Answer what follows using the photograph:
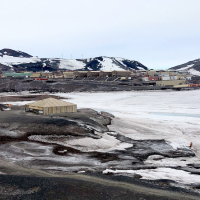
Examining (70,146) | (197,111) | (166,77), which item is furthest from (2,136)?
(166,77)

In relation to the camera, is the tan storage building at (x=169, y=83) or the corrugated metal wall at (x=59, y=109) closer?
the corrugated metal wall at (x=59, y=109)

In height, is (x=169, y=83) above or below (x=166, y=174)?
above

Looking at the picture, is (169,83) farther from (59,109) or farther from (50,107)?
(50,107)

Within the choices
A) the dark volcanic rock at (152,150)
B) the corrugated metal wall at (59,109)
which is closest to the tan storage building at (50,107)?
the corrugated metal wall at (59,109)

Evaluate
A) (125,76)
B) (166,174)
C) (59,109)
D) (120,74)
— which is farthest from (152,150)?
(125,76)

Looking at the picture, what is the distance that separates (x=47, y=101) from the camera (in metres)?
40.9

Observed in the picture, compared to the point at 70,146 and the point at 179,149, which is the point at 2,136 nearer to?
the point at 70,146

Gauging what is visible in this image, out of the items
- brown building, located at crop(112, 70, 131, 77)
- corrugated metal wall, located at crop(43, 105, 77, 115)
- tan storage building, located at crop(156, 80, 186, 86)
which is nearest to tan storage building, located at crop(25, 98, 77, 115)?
corrugated metal wall, located at crop(43, 105, 77, 115)

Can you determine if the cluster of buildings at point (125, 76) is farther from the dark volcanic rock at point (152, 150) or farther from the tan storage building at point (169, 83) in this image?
the dark volcanic rock at point (152, 150)

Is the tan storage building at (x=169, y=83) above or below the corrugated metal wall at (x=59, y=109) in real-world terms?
above

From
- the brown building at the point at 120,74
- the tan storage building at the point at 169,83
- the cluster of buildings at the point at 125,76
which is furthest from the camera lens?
the brown building at the point at 120,74

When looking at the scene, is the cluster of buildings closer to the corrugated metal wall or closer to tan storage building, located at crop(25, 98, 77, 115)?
the corrugated metal wall

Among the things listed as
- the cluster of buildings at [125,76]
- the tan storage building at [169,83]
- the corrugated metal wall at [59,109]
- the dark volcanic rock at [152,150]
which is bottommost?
the dark volcanic rock at [152,150]

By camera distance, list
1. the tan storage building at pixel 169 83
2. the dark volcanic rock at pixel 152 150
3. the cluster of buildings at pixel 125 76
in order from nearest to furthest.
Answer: the dark volcanic rock at pixel 152 150, the tan storage building at pixel 169 83, the cluster of buildings at pixel 125 76
